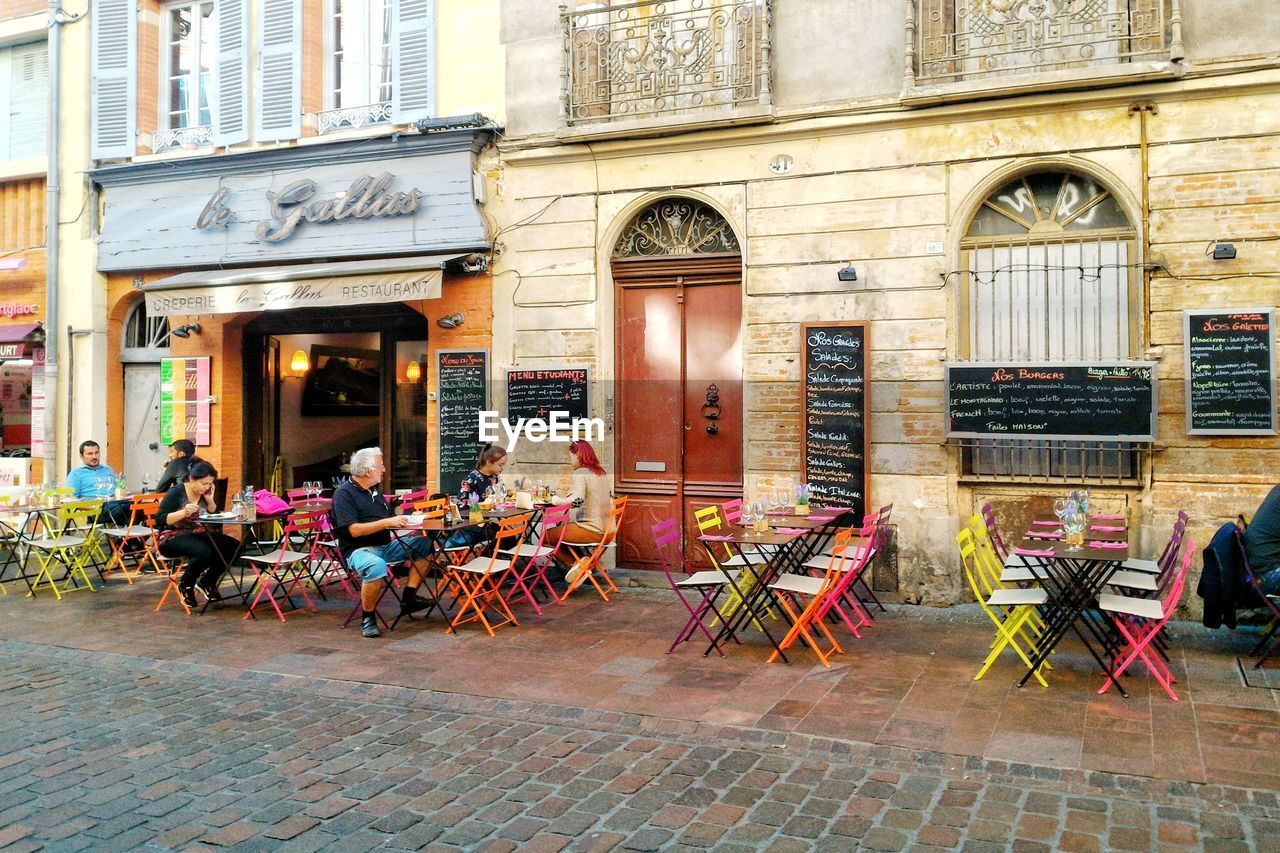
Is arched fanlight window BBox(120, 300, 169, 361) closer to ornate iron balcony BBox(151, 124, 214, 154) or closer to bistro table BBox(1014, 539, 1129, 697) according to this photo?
ornate iron balcony BBox(151, 124, 214, 154)

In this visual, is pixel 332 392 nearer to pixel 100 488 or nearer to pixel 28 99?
pixel 100 488

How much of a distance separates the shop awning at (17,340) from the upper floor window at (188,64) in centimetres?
298

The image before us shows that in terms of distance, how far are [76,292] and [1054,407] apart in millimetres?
11113

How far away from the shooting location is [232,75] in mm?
11750

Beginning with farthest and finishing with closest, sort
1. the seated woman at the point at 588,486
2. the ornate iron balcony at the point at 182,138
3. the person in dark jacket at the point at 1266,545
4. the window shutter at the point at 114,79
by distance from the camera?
1. the window shutter at the point at 114,79
2. the ornate iron balcony at the point at 182,138
3. the seated woman at the point at 588,486
4. the person in dark jacket at the point at 1266,545

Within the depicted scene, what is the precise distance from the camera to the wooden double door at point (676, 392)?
9.65 m

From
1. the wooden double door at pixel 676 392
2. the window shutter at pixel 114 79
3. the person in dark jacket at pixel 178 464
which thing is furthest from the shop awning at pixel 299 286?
the window shutter at pixel 114 79

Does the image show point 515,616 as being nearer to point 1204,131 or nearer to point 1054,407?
point 1054,407

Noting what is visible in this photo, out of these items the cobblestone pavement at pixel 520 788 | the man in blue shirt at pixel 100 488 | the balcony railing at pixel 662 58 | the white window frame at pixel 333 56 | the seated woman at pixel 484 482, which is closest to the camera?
the cobblestone pavement at pixel 520 788

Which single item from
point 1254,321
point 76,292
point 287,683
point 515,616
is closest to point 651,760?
point 287,683

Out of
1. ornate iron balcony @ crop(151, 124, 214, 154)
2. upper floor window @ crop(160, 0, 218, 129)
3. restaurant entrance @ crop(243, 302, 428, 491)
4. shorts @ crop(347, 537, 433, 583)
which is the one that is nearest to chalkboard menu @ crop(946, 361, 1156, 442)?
shorts @ crop(347, 537, 433, 583)

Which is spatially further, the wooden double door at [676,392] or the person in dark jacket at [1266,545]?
the wooden double door at [676,392]

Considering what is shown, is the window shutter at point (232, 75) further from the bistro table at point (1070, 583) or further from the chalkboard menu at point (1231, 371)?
the chalkboard menu at point (1231, 371)

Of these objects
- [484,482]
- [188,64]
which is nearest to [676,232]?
[484,482]
